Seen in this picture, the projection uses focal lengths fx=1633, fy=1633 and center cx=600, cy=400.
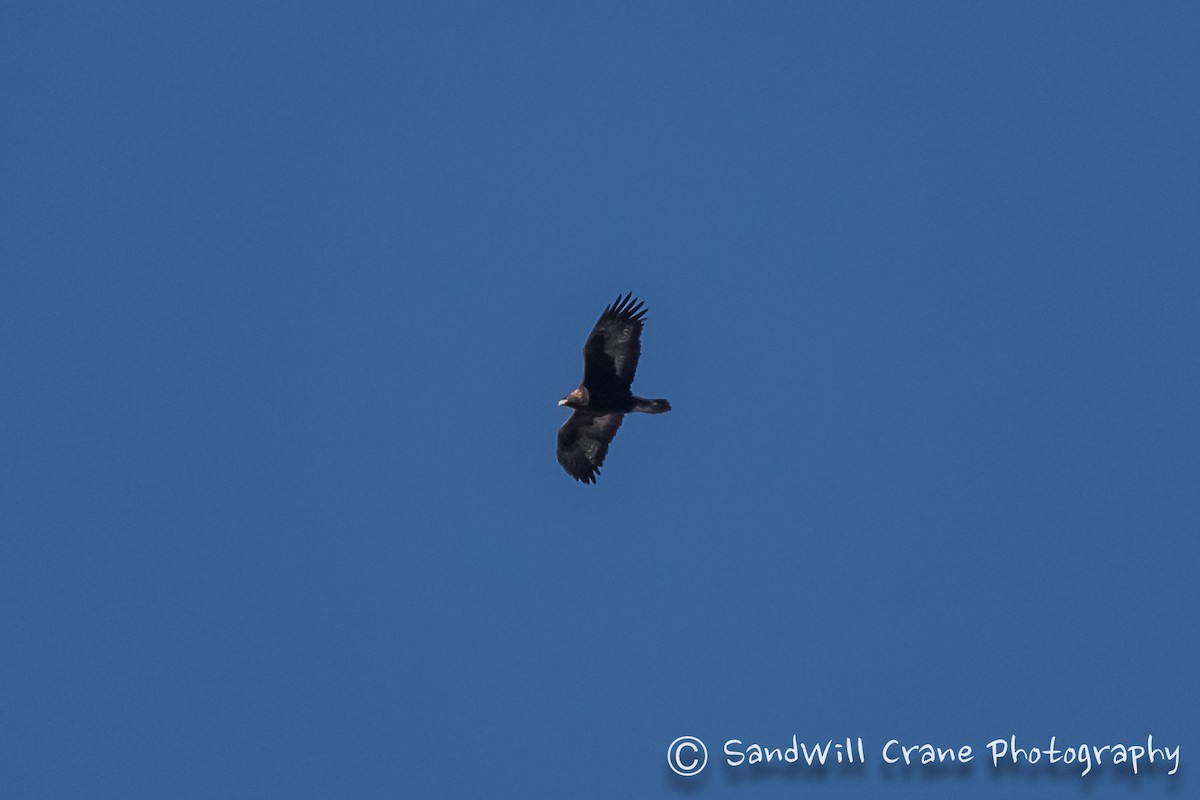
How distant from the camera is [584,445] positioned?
24469 millimetres

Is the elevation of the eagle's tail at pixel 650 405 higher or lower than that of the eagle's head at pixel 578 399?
lower

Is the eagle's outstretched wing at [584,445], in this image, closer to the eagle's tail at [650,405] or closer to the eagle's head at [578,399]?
the eagle's head at [578,399]

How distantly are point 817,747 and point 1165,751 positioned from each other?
5.08m

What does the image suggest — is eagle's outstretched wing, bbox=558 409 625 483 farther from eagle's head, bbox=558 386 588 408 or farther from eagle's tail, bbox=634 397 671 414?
eagle's tail, bbox=634 397 671 414

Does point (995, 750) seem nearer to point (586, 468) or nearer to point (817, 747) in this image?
point (817, 747)

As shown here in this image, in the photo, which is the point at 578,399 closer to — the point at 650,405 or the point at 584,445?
the point at 650,405

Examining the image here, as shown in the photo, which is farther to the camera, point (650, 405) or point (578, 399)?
point (578, 399)

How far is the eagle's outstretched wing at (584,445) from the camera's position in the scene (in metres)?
24.2

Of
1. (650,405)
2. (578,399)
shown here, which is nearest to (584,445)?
(578,399)

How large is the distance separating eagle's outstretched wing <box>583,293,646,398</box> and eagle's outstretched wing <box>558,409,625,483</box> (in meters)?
1.16

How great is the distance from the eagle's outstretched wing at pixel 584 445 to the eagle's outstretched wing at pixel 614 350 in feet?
3.81

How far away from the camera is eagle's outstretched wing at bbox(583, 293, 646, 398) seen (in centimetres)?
2266

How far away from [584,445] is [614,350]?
7.16 ft

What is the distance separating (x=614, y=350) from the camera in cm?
2283
